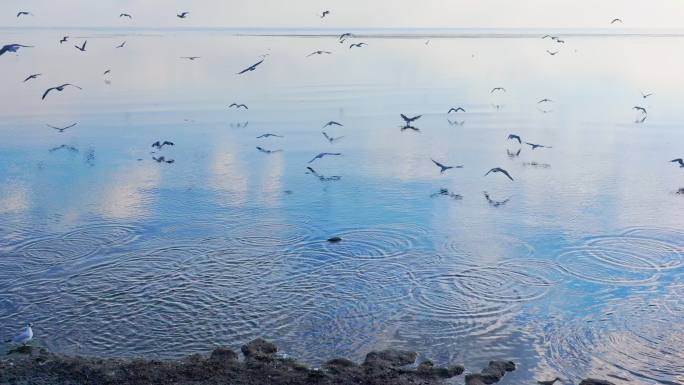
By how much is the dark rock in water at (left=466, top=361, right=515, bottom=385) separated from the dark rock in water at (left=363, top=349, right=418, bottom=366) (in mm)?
984

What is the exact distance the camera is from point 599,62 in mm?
70312

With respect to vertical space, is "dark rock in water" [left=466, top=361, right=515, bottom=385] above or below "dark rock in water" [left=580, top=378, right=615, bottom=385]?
below

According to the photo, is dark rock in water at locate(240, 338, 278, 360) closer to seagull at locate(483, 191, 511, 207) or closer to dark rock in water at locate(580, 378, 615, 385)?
dark rock in water at locate(580, 378, 615, 385)

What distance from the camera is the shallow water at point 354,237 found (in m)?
11.2

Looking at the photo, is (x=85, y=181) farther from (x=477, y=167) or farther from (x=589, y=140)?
(x=589, y=140)

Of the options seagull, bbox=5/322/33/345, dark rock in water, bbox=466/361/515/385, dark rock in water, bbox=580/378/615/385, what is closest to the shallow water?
dark rock in water, bbox=466/361/515/385

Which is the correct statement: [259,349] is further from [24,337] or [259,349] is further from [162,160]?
[162,160]

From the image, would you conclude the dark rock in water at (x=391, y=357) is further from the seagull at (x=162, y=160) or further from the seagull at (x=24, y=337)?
the seagull at (x=162, y=160)

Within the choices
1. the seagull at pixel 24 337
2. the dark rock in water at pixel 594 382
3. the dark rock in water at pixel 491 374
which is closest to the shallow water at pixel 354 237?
the dark rock in water at pixel 491 374

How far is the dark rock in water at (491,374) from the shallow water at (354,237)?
18 centimetres

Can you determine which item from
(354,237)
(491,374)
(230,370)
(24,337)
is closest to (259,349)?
(230,370)

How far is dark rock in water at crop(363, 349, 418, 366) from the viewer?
10062 mm

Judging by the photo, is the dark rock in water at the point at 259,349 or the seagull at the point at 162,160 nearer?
the dark rock in water at the point at 259,349

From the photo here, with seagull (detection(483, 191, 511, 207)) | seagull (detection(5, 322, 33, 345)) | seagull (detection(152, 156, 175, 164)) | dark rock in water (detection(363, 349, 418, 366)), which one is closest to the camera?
dark rock in water (detection(363, 349, 418, 366))
